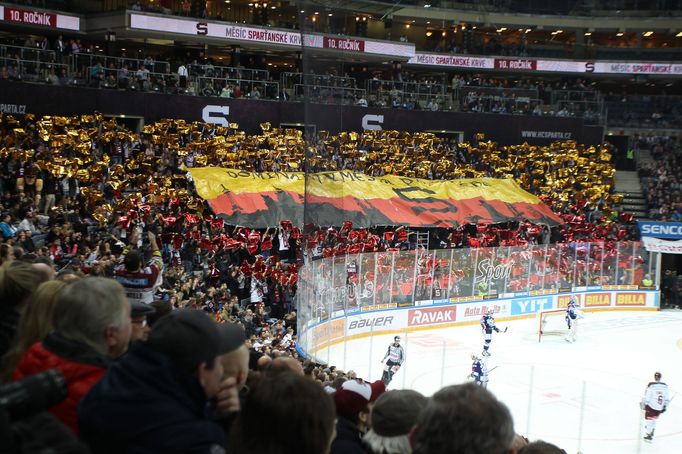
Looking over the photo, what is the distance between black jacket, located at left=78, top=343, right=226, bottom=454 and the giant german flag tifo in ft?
48.1

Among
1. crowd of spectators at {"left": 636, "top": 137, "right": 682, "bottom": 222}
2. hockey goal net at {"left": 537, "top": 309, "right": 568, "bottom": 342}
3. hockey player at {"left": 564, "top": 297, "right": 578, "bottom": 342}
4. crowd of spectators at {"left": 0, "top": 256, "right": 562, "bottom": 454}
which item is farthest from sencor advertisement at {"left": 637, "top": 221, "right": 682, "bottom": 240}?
crowd of spectators at {"left": 0, "top": 256, "right": 562, "bottom": 454}

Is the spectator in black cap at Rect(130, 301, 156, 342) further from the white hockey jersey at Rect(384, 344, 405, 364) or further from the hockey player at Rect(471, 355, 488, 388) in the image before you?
the hockey player at Rect(471, 355, 488, 388)

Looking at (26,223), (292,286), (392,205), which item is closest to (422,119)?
(392,205)

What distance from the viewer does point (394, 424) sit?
2.92 meters

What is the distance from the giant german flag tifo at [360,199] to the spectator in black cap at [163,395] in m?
14.6

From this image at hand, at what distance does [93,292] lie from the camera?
297cm

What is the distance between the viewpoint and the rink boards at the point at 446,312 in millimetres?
18109

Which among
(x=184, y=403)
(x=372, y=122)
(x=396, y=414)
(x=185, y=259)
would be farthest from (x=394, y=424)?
(x=372, y=122)

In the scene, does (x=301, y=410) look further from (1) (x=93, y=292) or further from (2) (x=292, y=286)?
(2) (x=292, y=286)

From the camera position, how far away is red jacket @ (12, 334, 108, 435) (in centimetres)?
284

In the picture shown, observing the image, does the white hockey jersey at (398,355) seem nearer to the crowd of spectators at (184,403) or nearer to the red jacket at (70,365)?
the crowd of spectators at (184,403)

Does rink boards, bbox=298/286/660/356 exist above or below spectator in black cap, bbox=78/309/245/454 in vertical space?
below

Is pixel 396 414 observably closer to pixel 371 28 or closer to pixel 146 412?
pixel 146 412

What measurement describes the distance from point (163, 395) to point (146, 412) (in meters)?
0.07
